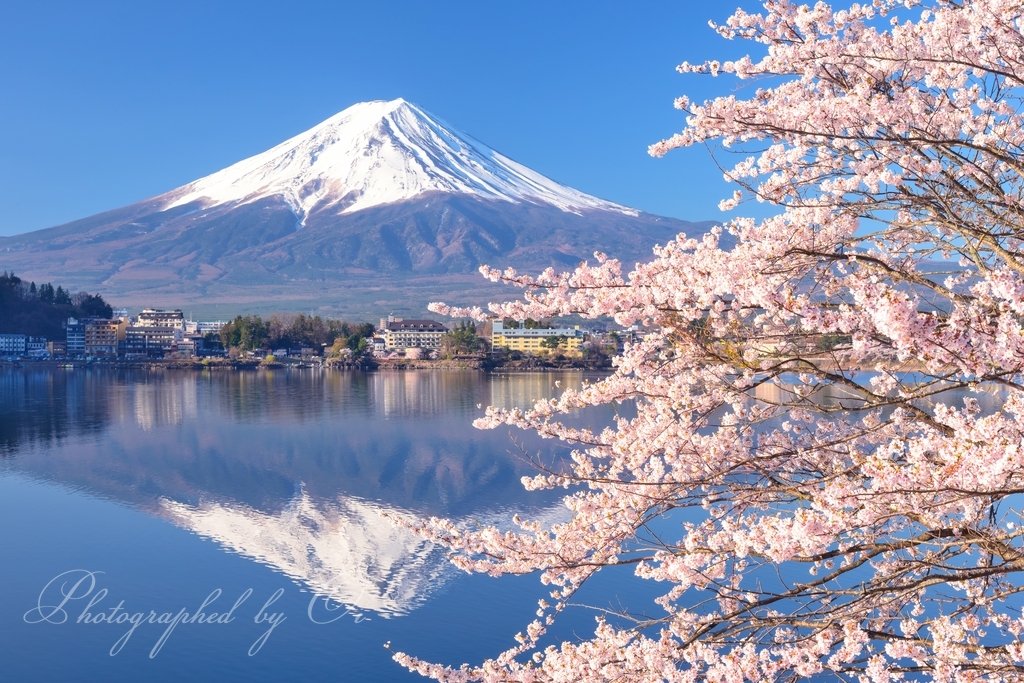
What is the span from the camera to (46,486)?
10.8m

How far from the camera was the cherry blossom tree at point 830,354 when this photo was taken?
6.00 feet

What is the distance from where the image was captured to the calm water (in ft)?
19.6

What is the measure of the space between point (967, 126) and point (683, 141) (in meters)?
0.74

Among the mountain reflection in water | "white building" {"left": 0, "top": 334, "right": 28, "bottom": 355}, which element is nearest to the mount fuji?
"white building" {"left": 0, "top": 334, "right": 28, "bottom": 355}

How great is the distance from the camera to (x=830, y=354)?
2.29 meters

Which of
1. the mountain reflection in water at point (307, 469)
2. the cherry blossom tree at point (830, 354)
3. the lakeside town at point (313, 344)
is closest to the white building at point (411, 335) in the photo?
the lakeside town at point (313, 344)

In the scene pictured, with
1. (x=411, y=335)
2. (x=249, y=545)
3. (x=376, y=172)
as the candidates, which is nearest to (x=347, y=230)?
(x=376, y=172)

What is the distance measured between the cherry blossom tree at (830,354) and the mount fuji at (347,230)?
201ft

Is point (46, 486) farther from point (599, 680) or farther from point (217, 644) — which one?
point (599, 680)

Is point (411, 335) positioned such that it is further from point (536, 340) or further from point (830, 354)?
point (830, 354)

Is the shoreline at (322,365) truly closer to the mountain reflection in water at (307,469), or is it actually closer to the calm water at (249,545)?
the mountain reflection in water at (307,469)

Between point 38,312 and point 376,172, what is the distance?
2129 inches

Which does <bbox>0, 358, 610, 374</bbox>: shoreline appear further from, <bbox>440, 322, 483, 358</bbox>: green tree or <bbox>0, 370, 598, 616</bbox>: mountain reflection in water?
<bbox>0, 370, 598, 616</bbox>: mountain reflection in water

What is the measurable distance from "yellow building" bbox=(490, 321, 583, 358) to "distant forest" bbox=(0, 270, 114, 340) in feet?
78.5
